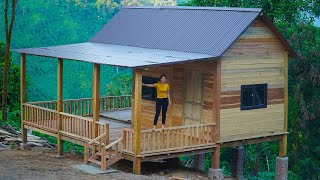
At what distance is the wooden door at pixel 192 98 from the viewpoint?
2386cm

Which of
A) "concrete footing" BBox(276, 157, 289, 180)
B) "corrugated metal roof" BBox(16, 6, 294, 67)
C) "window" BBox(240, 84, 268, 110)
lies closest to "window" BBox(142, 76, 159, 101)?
"corrugated metal roof" BBox(16, 6, 294, 67)

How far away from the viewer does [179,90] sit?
80.4ft

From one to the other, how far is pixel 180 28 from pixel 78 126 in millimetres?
5195

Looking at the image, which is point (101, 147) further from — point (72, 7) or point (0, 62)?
point (72, 7)

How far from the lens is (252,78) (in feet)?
79.8

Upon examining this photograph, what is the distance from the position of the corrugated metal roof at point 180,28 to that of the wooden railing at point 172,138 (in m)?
2.58

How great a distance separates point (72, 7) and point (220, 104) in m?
76.0

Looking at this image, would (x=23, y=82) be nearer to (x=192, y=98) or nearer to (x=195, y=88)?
(x=192, y=98)

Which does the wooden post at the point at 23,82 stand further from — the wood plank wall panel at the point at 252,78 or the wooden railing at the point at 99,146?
the wood plank wall panel at the point at 252,78

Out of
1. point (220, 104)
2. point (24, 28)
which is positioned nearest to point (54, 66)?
point (24, 28)

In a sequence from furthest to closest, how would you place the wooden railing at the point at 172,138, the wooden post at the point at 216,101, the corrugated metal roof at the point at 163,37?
the wooden post at the point at 216,101 → the corrugated metal roof at the point at 163,37 → the wooden railing at the point at 172,138

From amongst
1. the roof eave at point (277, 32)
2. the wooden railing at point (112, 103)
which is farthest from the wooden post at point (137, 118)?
the wooden railing at point (112, 103)

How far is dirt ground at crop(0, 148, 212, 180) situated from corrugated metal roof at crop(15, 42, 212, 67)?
340 centimetres

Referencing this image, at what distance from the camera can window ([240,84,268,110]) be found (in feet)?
79.5
